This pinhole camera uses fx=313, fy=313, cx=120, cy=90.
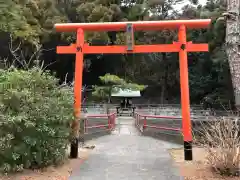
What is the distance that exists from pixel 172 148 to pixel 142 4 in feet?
71.5

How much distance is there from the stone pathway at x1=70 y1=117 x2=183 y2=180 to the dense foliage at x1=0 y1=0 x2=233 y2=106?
480 inches

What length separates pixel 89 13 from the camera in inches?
1037

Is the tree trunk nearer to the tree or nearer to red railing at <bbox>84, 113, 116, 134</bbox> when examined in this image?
the tree

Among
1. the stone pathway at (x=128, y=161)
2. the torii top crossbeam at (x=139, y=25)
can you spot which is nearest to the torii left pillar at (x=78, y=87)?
the torii top crossbeam at (x=139, y=25)

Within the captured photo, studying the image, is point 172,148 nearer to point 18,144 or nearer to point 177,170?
point 177,170

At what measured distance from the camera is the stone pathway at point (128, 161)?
585 centimetres

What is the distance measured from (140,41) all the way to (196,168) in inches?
860

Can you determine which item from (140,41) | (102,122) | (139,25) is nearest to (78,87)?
(139,25)

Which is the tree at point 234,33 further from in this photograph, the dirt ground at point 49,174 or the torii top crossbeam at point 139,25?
the dirt ground at point 49,174

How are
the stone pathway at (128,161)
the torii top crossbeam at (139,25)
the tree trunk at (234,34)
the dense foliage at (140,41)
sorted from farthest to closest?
the dense foliage at (140,41) → the tree trunk at (234,34) → the torii top crossbeam at (139,25) → the stone pathway at (128,161)

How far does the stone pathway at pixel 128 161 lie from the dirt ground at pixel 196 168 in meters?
0.19

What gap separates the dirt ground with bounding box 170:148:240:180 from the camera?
18.3 feet

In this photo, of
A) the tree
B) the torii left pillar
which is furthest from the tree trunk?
the torii left pillar

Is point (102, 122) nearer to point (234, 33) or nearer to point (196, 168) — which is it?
point (234, 33)
